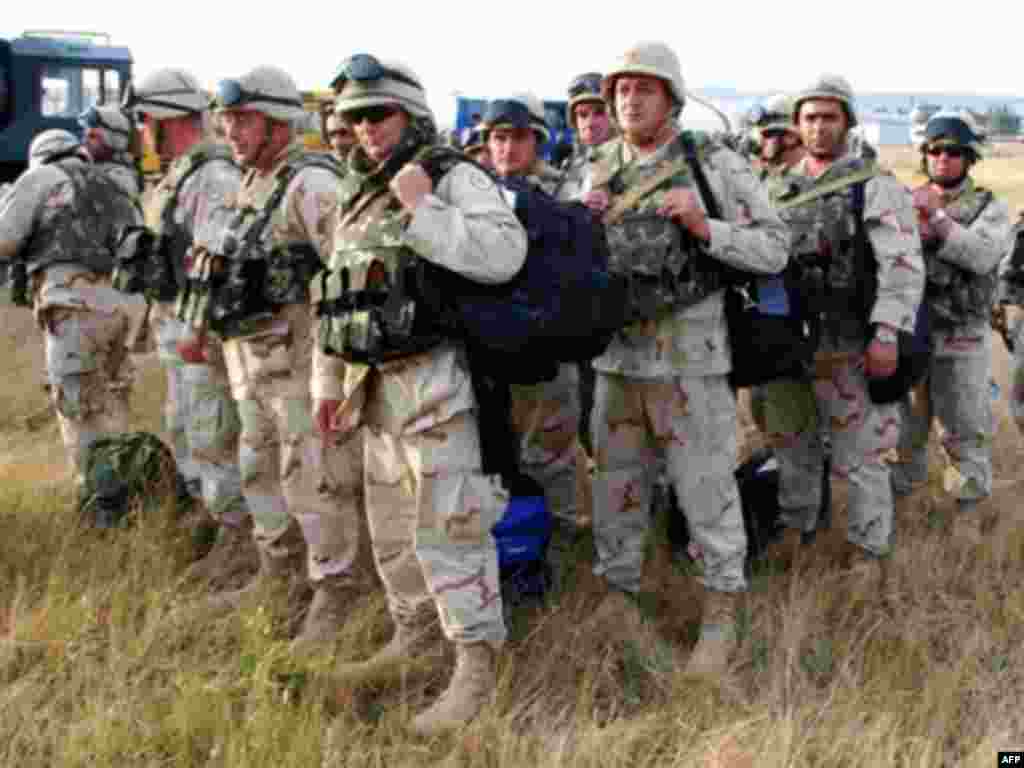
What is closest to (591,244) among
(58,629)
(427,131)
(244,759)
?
(427,131)

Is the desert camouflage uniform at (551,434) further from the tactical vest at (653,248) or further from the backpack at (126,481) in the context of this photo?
the backpack at (126,481)

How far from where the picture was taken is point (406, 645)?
3816mm

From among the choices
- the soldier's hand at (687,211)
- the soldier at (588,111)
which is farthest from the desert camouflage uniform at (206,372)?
the soldier at (588,111)

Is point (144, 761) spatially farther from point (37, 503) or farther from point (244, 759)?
point (37, 503)

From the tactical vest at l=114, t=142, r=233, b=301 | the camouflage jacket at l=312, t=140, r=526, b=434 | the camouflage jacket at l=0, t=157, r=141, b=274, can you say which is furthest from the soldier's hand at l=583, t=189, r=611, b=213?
the camouflage jacket at l=0, t=157, r=141, b=274

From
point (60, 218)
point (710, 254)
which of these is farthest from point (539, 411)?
point (60, 218)

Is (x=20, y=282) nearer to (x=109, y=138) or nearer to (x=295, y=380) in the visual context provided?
(x=109, y=138)

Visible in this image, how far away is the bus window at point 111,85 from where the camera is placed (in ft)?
52.8

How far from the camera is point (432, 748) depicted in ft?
11.0

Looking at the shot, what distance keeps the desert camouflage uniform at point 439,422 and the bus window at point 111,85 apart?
14.1 m

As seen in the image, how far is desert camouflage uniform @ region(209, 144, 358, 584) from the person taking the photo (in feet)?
12.9

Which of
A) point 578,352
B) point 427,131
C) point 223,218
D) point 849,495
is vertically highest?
point 427,131

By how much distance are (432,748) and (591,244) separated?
62.1 inches

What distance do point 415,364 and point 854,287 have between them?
6.47 feet
